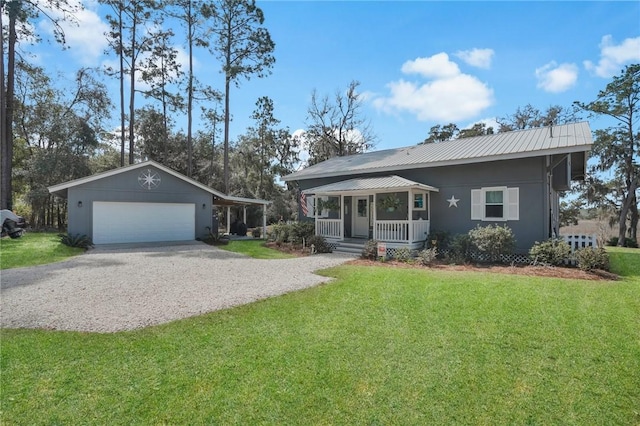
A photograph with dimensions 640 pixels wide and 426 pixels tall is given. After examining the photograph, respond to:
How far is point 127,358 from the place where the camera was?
3.79 metres

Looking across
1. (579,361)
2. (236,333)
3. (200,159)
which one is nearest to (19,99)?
(200,159)

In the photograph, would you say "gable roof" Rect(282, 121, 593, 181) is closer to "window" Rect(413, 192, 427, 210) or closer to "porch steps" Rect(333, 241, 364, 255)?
"window" Rect(413, 192, 427, 210)

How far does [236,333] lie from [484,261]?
9.08 metres

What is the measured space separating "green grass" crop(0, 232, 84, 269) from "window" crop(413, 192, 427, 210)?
12.7 metres

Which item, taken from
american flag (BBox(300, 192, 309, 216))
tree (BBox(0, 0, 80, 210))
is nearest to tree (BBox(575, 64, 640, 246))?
american flag (BBox(300, 192, 309, 216))

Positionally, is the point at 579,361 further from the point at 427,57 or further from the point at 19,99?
the point at 19,99

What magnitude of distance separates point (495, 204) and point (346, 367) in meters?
10.1

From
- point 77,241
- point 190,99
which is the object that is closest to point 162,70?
point 190,99

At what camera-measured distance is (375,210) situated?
492 inches

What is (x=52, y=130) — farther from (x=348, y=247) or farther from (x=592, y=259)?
(x=592, y=259)

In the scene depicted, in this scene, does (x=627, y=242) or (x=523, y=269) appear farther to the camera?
(x=627, y=242)

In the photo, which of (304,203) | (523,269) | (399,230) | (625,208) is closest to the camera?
(523,269)

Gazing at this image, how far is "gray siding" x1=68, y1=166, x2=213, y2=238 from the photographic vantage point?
14.0 metres

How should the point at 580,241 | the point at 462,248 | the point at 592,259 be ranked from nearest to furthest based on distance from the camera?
the point at 592,259 → the point at 580,241 → the point at 462,248
